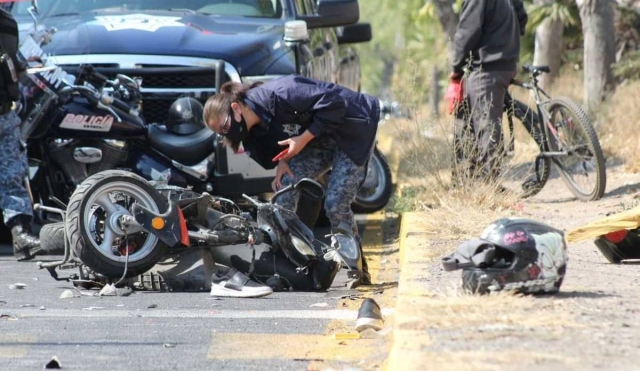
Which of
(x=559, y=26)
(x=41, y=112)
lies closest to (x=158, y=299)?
(x=41, y=112)

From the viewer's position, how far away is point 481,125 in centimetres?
952

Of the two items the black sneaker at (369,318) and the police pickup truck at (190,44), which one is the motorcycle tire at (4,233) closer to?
the police pickup truck at (190,44)

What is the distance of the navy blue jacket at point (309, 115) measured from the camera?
725 cm

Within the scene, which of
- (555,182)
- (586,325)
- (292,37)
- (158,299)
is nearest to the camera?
(586,325)

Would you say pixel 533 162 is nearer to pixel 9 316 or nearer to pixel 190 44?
pixel 190 44

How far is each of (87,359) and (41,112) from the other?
372 cm

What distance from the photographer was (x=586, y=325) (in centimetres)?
503

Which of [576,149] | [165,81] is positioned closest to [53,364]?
[165,81]

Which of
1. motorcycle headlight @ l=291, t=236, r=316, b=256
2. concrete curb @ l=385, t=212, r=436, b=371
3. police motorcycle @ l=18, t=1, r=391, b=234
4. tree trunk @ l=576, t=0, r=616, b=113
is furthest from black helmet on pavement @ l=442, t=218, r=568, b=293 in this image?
tree trunk @ l=576, t=0, r=616, b=113

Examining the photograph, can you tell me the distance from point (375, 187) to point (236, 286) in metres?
3.85

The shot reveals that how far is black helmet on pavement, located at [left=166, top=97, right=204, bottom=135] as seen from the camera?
8680 mm

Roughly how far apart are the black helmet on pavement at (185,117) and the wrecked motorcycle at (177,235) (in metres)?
1.29

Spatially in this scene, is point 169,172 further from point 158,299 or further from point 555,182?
point 555,182

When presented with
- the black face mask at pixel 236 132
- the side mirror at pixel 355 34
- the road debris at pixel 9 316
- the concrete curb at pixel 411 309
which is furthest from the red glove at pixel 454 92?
the road debris at pixel 9 316
